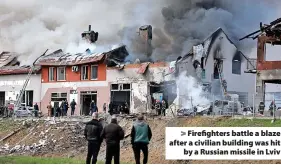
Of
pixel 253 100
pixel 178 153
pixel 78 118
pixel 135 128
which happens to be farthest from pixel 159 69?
pixel 135 128

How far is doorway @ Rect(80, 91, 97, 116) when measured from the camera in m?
56.1

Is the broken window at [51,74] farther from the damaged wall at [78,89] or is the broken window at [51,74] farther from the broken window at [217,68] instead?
the broken window at [217,68]

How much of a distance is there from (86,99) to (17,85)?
962 centimetres

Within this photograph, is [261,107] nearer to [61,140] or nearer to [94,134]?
[61,140]

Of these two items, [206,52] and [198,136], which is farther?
[206,52]

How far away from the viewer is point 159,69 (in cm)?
5091

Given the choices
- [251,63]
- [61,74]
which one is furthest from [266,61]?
[61,74]

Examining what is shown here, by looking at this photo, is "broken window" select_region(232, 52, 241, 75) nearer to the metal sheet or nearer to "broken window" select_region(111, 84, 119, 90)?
the metal sheet

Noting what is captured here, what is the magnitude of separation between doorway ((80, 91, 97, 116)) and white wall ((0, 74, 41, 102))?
6169 mm

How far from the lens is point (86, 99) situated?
5703 centimetres

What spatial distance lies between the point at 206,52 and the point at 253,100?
46.9 feet

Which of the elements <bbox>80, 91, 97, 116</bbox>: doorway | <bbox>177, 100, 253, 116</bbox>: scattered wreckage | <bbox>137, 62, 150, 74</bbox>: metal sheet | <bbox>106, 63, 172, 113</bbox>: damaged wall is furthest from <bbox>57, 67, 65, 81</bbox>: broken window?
<bbox>177, 100, 253, 116</bbox>: scattered wreckage

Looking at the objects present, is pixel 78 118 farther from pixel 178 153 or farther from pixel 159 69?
pixel 178 153

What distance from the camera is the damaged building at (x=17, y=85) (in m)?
61.2
